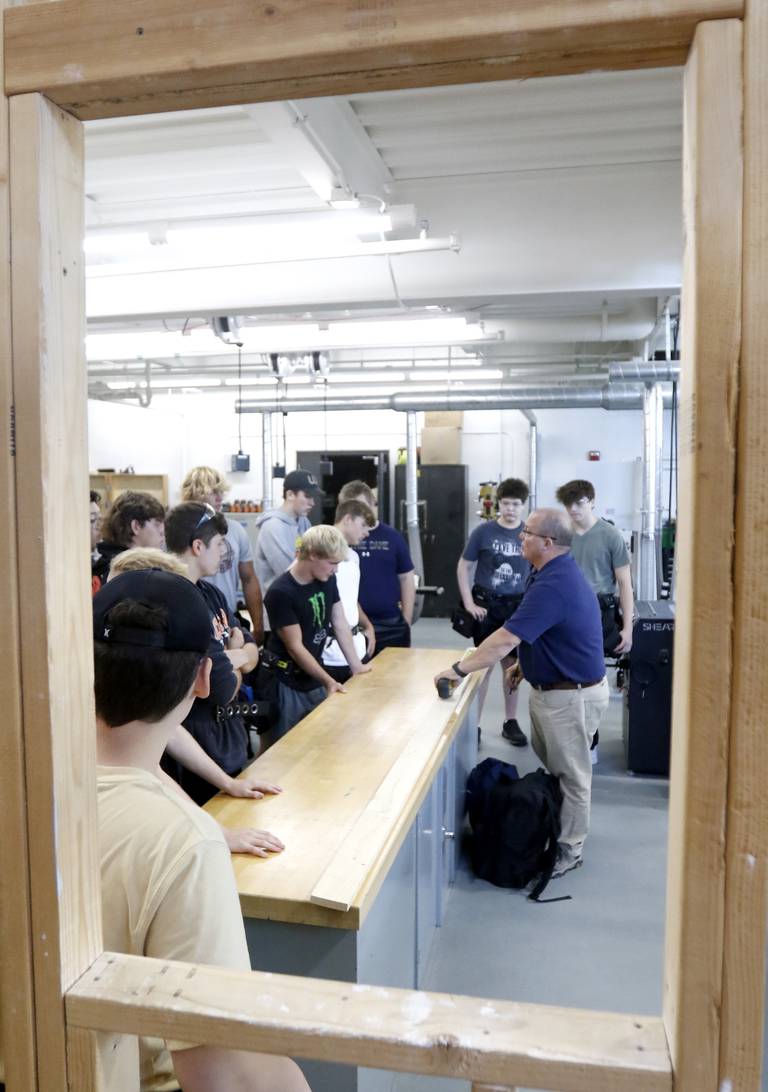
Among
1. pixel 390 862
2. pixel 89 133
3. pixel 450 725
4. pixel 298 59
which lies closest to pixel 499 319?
pixel 89 133

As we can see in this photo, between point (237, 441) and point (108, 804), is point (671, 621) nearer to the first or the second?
point (108, 804)

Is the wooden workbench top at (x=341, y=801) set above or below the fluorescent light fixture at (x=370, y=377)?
below

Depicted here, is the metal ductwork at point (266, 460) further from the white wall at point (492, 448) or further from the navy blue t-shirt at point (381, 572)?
the navy blue t-shirt at point (381, 572)

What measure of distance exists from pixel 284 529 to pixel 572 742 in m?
1.95

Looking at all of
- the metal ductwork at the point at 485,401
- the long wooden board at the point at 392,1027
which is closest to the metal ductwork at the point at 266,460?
the metal ductwork at the point at 485,401

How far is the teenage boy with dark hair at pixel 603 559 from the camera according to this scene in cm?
468

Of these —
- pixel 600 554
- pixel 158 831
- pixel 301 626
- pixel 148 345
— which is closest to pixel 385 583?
pixel 600 554

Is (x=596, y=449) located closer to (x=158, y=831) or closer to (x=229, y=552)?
(x=229, y=552)

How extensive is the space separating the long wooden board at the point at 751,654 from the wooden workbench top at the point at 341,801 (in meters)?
0.98

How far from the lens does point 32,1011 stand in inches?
31.3

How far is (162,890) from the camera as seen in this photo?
3.20ft

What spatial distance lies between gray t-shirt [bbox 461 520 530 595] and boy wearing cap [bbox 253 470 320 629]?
1.25m

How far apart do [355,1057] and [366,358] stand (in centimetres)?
865

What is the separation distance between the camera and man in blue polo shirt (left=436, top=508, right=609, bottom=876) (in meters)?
3.12
